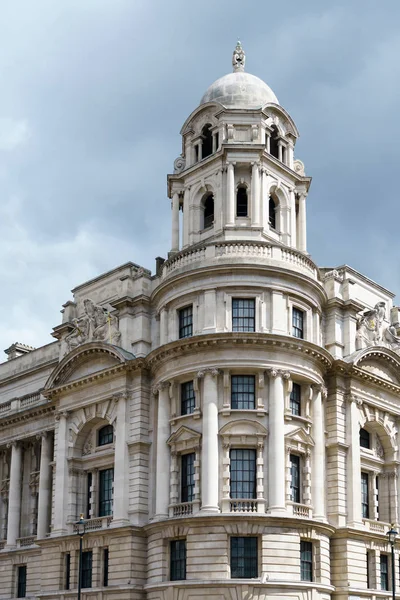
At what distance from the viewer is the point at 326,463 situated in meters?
52.5

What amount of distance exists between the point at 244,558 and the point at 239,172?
22911 mm

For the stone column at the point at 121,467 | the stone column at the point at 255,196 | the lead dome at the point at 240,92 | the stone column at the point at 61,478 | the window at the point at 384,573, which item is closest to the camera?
the stone column at the point at 121,467

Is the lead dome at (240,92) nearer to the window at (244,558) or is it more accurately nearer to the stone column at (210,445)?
the stone column at (210,445)

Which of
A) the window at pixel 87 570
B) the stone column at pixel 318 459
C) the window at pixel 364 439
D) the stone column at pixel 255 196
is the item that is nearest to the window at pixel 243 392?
the stone column at pixel 318 459

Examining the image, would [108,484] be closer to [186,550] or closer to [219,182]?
[186,550]

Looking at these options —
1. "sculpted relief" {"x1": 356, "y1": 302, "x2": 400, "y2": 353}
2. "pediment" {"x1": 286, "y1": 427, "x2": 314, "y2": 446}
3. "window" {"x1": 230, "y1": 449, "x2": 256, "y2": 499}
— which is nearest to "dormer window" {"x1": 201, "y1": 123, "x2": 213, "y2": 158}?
"sculpted relief" {"x1": 356, "y1": 302, "x2": 400, "y2": 353}

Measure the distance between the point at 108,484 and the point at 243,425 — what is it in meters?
11.1

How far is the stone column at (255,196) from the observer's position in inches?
2186

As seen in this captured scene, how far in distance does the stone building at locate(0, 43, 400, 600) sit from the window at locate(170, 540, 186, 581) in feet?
0.28

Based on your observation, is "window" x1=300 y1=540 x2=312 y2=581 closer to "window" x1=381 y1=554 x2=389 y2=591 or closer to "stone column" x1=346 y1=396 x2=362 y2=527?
"stone column" x1=346 y1=396 x2=362 y2=527

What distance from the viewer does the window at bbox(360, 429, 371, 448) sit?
56.0m

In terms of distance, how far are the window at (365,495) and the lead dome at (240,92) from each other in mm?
23693

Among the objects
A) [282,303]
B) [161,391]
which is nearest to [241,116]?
[282,303]

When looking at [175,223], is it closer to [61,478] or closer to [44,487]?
[61,478]
